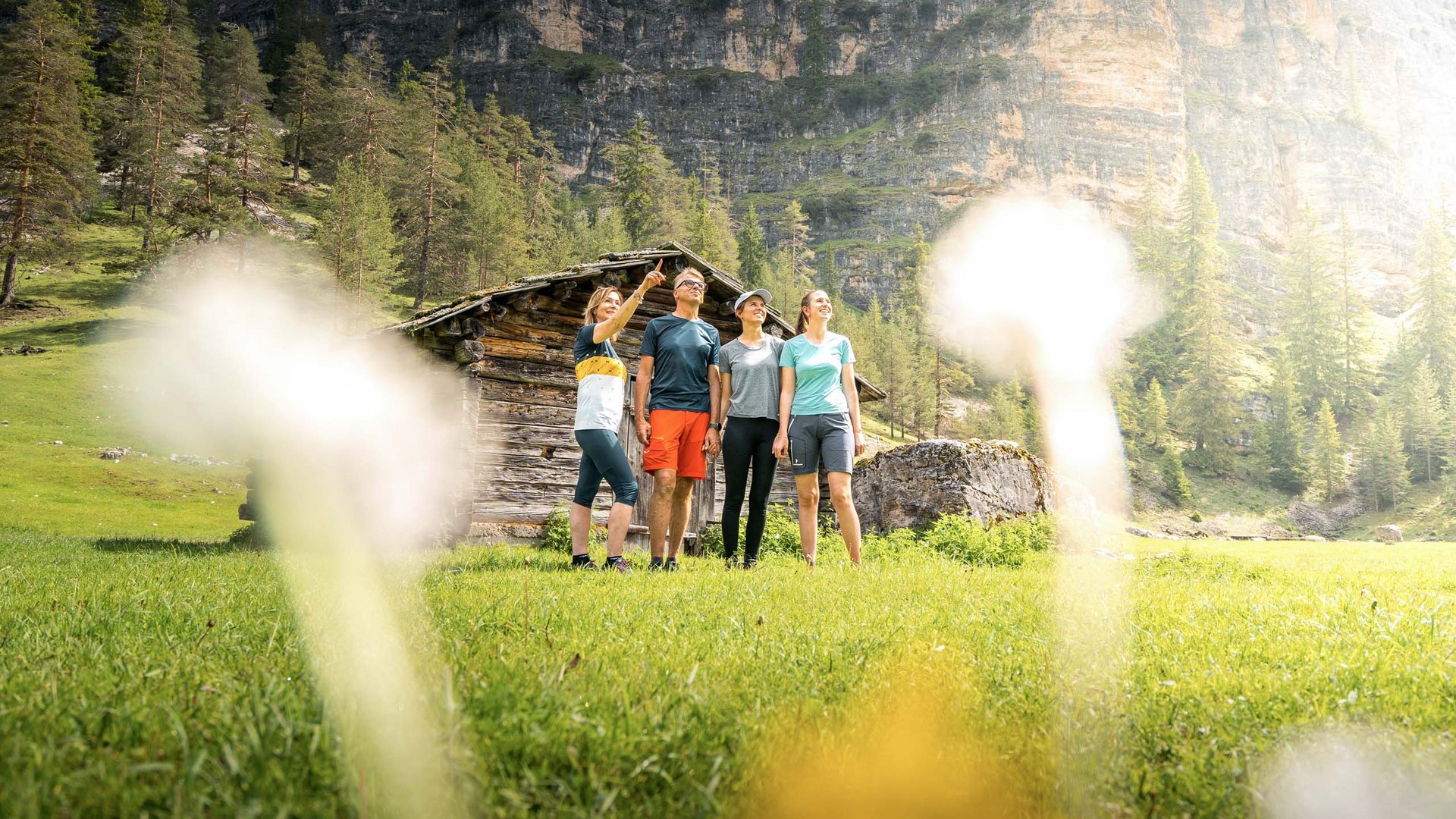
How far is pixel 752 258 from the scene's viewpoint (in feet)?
224

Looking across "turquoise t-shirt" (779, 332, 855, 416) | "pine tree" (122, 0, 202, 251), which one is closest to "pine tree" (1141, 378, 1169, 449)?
"turquoise t-shirt" (779, 332, 855, 416)

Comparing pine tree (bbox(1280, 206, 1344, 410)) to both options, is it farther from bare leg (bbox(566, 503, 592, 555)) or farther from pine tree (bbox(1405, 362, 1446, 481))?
bare leg (bbox(566, 503, 592, 555))

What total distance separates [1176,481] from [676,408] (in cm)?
6225

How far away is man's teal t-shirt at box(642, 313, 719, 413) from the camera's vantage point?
21.3 feet

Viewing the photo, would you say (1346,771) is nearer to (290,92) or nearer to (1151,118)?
(290,92)

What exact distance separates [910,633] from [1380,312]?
140 meters

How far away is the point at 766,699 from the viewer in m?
2.24

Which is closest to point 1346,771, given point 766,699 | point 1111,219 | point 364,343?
point 766,699

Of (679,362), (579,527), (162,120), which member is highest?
(162,120)

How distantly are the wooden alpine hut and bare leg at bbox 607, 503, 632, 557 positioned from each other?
5.91 metres

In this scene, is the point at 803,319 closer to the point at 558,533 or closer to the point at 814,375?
the point at 814,375

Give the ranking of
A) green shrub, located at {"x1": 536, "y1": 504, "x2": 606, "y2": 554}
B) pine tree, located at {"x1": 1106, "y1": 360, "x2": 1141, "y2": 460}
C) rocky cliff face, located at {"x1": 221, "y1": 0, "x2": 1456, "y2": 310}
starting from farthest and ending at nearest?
rocky cliff face, located at {"x1": 221, "y1": 0, "x2": 1456, "y2": 310}
pine tree, located at {"x1": 1106, "y1": 360, "x2": 1141, "y2": 460}
green shrub, located at {"x1": 536, "y1": 504, "x2": 606, "y2": 554}

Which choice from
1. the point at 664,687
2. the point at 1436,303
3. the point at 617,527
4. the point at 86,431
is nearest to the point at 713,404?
the point at 617,527

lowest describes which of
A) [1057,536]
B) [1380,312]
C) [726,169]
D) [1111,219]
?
[1057,536]
